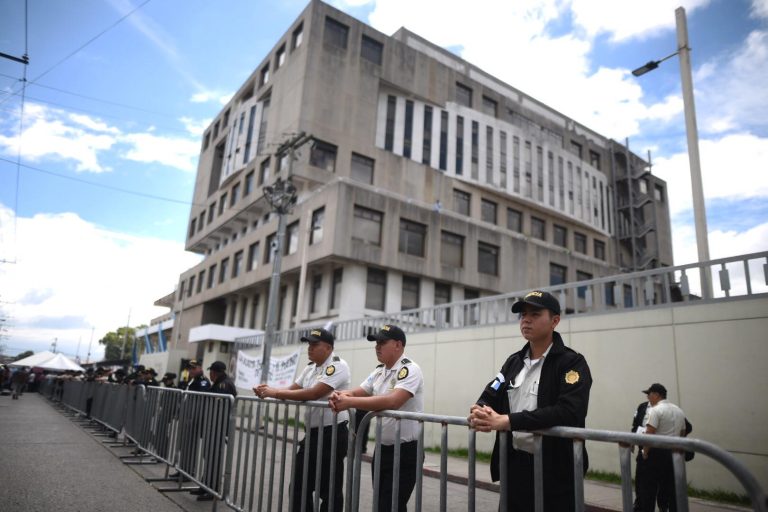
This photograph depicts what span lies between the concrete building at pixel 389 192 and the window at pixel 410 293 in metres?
0.08

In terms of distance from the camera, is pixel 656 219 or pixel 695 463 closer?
pixel 695 463

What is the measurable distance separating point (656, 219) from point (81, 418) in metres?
50.3

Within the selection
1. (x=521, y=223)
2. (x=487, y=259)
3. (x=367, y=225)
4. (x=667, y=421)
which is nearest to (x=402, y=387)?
(x=667, y=421)

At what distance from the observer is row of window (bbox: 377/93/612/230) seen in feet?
119

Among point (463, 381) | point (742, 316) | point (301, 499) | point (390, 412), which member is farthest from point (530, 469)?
point (463, 381)

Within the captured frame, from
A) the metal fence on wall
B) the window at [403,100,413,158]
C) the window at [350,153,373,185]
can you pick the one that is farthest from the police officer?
the window at [403,100,413,158]

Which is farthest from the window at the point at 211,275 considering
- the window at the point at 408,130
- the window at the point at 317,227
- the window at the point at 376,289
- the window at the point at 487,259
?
the window at the point at 487,259

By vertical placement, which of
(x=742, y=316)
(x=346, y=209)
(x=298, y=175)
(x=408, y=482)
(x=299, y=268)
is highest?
(x=298, y=175)

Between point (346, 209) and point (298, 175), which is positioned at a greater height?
point (298, 175)

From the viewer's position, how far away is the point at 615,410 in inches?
380

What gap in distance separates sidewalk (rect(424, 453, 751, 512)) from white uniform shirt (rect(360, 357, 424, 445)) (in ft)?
14.9

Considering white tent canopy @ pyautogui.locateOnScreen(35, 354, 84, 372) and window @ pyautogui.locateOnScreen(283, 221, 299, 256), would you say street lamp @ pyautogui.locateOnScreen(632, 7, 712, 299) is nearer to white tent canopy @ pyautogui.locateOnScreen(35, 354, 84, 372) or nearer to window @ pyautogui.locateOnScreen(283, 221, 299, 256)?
window @ pyautogui.locateOnScreen(283, 221, 299, 256)

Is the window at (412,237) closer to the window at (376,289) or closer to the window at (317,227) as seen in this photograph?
the window at (376,289)

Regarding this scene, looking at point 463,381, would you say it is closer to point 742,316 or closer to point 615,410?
point 615,410
